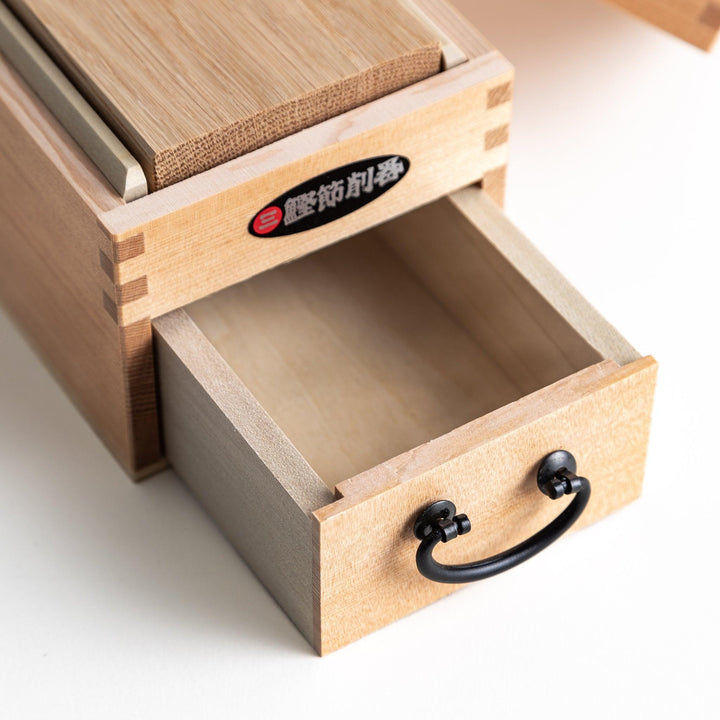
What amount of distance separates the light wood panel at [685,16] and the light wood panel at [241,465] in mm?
429

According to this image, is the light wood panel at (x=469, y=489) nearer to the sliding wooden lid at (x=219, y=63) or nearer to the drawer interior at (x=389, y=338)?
the drawer interior at (x=389, y=338)

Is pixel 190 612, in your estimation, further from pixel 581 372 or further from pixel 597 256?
pixel 597 256

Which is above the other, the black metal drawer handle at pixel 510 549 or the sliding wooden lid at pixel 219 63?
the sliding wooden lid at pixel 219 63

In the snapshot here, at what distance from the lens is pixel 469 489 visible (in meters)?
1.10

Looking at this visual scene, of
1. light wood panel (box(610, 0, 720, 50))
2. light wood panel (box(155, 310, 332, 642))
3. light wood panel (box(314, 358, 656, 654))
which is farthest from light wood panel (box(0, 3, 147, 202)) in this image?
light wood panel (box(610, 0, 720, 50))

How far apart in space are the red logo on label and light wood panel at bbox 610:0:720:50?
1.15ft

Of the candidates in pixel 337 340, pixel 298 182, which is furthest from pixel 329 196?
pixel 337 340

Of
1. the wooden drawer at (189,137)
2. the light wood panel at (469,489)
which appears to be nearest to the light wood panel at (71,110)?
the wooden drawer at (189,137)

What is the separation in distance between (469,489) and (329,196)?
0.72 ft

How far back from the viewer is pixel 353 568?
1.09m

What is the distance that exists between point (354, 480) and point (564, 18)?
680mm

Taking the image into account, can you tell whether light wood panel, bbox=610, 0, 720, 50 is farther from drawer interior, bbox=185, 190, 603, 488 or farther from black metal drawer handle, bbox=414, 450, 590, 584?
black metal drawer handle, bbox=414, 450, 590, 584

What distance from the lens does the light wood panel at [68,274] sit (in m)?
1.14

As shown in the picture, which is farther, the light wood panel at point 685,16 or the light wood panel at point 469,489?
the light wood panel at point 685,16
